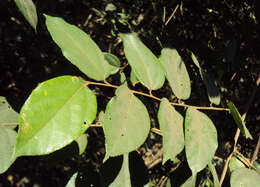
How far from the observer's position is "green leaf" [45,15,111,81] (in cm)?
62

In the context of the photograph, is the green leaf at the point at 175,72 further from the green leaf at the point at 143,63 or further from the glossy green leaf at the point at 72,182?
the glossy green leaf at the point at 72,182

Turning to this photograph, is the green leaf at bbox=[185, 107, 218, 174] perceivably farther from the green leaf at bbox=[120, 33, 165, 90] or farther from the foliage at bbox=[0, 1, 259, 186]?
the green leaf at bbox=[120, 33, 165, 90]

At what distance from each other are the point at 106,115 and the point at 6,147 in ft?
1.06

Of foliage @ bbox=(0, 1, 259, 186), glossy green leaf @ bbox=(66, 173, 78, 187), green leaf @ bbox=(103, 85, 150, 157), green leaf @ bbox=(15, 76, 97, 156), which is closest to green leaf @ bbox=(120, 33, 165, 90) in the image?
foliage @ bbox=(0, 1, 259, 186)

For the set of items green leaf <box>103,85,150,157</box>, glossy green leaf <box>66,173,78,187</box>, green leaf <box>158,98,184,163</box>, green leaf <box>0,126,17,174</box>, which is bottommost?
glossy green leaf <box>66,173,78,187</box>

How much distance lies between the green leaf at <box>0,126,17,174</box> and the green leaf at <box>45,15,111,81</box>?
0.30 meters

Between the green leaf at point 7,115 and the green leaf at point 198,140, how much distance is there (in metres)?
0.49

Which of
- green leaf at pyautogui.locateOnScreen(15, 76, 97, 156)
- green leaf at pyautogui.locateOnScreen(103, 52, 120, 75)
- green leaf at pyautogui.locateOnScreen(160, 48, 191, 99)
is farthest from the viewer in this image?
green leaf at pyautogui.locateOnScreen(103, 52, 120, 75)

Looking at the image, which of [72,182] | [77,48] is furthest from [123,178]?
[77,48]

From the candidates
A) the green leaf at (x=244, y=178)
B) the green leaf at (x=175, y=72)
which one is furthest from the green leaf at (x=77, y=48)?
the green leaf at (x=244, y=178)

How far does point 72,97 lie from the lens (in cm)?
58

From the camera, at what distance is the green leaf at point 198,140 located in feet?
2.23

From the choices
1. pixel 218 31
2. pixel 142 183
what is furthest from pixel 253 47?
pixel 142 183

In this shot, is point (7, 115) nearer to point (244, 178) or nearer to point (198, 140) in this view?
point (198, 140)
